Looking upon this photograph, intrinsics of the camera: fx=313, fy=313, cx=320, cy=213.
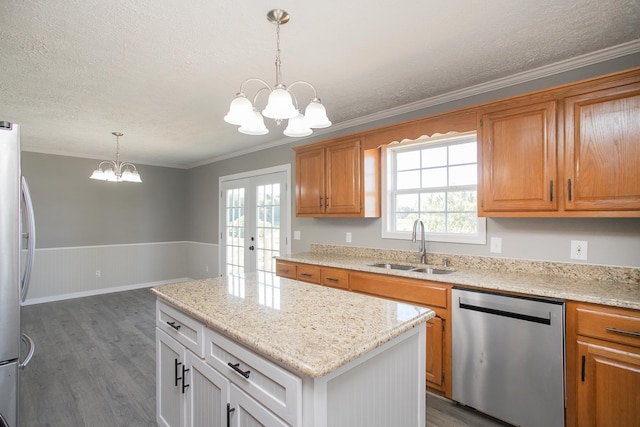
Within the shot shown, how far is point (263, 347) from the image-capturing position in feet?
3.43

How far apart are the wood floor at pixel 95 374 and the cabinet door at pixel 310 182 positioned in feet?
6.80

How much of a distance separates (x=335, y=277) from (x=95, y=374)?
2232mm

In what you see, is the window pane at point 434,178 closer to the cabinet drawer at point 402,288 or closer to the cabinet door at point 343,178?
the cabinet door at point 343,178

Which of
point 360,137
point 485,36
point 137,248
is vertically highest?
point 485,36

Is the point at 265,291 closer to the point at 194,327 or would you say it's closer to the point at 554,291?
the point at 194,327

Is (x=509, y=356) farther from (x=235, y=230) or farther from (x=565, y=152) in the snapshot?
(x=235, y=230)

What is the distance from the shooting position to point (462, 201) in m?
2.81

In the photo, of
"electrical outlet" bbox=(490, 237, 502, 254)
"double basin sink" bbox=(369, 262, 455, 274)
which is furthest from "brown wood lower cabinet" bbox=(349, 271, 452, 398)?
"electrical outlet" bbox=(490, 237, 502, 254)

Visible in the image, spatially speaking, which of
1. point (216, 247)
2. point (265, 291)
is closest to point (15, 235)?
point (265, 291)

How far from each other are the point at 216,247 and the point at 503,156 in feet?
15.7

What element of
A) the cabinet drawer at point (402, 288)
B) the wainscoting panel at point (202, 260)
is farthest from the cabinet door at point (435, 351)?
the wainscoting panel at point (202, 260)

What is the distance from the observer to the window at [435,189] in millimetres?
2758

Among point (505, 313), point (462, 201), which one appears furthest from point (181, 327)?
point (462, 201)

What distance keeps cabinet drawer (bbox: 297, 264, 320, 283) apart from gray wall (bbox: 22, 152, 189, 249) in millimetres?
4212
